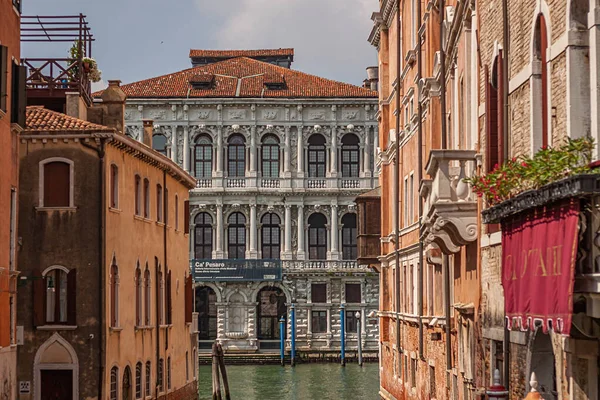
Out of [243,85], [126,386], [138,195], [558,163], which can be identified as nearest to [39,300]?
[126,386]

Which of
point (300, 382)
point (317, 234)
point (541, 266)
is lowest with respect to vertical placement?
point (300, 382)

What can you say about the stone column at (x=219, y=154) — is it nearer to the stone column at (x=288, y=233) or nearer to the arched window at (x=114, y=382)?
the stone column at (x=288, y=233)

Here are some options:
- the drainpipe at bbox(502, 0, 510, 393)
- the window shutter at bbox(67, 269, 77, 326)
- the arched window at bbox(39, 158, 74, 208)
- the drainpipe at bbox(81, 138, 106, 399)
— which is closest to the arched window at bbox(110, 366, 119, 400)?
the drainpipe at bbox(81, 138, 106, 399)

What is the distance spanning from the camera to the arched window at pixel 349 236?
63.2 metres

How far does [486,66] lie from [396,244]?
15.6 metres

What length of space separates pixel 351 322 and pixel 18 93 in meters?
40.9

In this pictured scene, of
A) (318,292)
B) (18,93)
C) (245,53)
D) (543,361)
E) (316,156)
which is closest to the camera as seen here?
(543,361)

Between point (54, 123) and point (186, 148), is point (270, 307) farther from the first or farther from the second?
point (54, 123)

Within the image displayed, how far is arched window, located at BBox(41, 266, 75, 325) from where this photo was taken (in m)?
25.7

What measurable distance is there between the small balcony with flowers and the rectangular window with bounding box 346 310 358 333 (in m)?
50.5

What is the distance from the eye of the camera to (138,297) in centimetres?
2909

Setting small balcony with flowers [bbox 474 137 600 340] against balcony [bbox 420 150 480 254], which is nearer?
small balcony with flowers [bbox 474 137 600 340]

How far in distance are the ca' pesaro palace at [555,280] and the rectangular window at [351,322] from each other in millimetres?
49145

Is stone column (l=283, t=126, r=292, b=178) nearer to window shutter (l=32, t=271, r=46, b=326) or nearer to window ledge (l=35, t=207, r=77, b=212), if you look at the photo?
window ledge (l=35, t=207, r=77, b=212)
